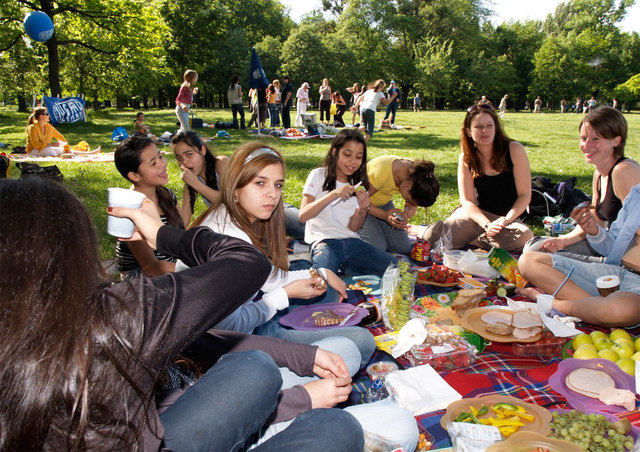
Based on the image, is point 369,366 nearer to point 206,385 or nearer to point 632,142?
point 206,385

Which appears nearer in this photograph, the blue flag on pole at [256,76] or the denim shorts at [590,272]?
the denim shorts at [590,272]

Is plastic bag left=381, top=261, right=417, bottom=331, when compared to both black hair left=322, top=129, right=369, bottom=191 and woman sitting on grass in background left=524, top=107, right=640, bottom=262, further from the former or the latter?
woman sitting on grass in background left=524, top=107, right=640, bottom=262

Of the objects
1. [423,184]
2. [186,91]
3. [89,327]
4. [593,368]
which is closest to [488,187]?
[423,184]

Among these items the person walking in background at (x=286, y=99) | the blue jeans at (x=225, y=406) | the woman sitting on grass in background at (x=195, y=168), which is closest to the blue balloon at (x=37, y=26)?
the person walking in background at (x=286, y=99)

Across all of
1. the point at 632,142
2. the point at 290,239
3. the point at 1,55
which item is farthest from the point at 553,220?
the point at 1,55

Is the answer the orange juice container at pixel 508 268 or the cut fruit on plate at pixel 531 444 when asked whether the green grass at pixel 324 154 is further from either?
the cut fruit on plate at pixel 531 444

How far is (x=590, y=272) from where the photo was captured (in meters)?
3.08

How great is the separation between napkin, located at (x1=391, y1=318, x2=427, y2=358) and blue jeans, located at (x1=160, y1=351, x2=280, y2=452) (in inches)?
43.3

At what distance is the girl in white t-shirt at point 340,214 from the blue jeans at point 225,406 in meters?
2.12

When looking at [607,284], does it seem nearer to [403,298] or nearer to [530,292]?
[530,292]

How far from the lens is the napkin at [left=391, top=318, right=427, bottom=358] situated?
2449 mm

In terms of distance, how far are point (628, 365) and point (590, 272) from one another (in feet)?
3.19

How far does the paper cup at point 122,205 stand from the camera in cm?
150

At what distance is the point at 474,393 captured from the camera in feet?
7.46
